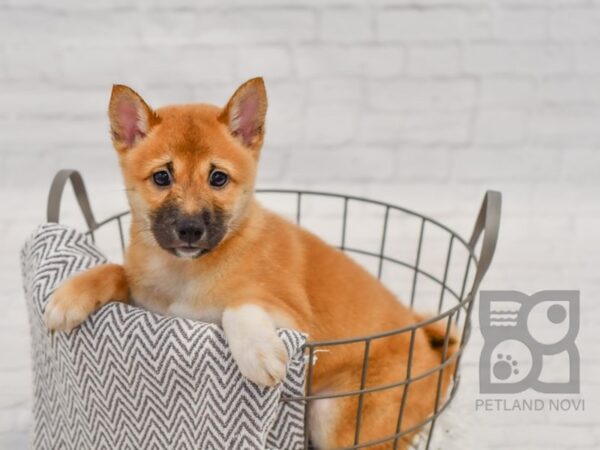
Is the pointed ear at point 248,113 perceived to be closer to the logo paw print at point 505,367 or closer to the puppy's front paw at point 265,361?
the puppy's front paw at point 265,361

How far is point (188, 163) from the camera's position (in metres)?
1.19

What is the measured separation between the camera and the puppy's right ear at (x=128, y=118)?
1210mm

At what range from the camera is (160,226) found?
1169 mm

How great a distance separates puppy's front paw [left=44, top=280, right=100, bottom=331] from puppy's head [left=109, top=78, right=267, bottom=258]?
0.14 meters

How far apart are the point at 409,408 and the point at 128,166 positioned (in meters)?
0.61

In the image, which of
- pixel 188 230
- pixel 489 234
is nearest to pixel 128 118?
pixel 188 230

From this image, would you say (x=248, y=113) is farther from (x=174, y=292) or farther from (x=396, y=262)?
(x=396, y=262)

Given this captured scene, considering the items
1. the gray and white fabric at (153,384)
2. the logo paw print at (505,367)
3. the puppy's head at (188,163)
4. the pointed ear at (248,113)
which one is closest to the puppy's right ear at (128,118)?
the puppy's head at (188,163)

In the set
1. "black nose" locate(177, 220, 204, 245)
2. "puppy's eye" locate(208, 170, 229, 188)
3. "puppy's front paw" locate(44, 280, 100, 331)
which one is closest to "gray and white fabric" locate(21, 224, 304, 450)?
"puppy's front paw" locate(44, 280, 100, 331)

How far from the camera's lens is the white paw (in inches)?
41.3

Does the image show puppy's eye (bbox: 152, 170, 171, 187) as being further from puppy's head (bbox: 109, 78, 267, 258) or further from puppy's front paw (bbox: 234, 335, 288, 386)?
puppy's front paw (bbox: 234, 335, 288, 386)

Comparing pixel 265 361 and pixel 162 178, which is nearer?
pixel 265 361

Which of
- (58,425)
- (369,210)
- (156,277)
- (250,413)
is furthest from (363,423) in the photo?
(369,210)

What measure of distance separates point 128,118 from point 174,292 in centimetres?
28
